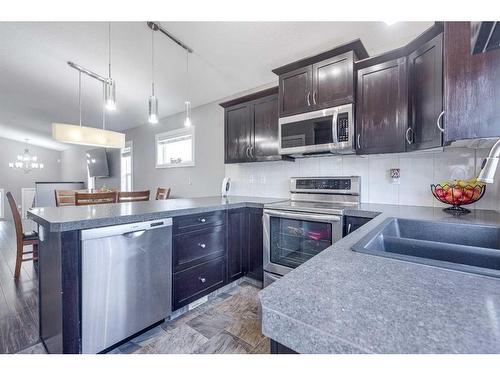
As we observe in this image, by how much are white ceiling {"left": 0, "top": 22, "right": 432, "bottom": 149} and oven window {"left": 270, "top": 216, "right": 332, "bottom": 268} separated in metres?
1.72

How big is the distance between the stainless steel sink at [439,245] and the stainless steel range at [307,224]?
0.55 m

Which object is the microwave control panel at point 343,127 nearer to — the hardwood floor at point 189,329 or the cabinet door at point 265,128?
the cabinet door at point 265,128

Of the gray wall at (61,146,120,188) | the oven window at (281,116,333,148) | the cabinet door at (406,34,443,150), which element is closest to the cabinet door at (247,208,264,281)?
the oven window at (281,116,333,148)

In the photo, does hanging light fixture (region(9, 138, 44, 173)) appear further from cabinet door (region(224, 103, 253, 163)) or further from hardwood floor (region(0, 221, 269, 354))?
cabinet door (region(224, 103, 253, 163))

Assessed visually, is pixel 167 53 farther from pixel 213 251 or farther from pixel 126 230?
pixel 213 251

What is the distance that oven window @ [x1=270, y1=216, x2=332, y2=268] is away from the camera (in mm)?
1966

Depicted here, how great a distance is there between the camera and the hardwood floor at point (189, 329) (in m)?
1.55

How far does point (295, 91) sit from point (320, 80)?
263 millimetres

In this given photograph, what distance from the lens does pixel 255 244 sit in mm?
2389

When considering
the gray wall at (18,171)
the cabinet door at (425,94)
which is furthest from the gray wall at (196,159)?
the gray wall at (18,171)

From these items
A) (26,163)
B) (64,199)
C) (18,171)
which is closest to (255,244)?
(64,199)
